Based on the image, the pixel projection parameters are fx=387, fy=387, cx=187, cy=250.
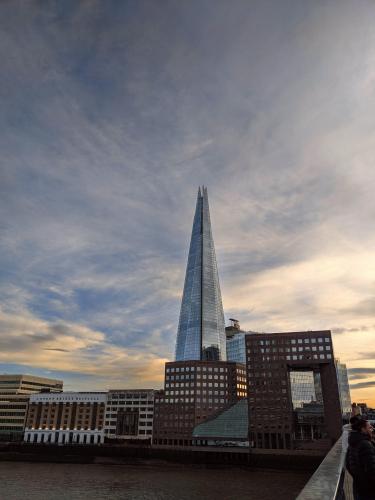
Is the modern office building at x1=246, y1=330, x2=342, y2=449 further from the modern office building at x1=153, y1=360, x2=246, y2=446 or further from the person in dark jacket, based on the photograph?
the person in dark jacket

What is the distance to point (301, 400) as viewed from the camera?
158125mm

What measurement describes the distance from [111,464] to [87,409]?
54699mm

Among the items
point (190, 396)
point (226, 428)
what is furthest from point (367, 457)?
point (190, 396)

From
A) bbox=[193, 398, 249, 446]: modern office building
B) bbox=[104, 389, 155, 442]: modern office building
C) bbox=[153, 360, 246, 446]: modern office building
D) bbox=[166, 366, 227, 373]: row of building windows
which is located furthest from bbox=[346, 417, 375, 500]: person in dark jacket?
bbox=[104, 389, 155, 442]: modern office building

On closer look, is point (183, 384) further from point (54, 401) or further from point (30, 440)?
point (30, 440)

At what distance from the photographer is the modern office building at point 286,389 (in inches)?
5094

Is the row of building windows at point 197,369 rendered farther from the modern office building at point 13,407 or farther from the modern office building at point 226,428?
the modern office building at point 13,407

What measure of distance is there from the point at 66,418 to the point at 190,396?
6044cm

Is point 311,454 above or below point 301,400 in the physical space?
below

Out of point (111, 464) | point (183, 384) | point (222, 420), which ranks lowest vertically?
point (111, 464)

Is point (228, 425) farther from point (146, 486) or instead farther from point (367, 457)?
point (367, 457)

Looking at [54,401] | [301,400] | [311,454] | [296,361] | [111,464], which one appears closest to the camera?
[311,454]

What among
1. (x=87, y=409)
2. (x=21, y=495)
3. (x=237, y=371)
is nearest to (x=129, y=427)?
(x=87, y=409)

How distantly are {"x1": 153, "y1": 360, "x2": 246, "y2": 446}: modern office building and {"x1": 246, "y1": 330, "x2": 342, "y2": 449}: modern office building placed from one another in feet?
84.9
